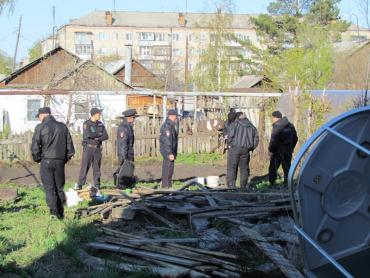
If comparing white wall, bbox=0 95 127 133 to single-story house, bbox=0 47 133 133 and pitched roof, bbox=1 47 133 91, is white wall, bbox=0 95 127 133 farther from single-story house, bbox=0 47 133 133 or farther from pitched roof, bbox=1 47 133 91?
pitched roof, bbox=1 47 133 91

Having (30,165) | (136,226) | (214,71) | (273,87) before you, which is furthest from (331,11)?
(136,226)

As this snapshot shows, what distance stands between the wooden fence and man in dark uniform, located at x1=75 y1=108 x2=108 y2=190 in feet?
23.8

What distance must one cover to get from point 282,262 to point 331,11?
53.8 m

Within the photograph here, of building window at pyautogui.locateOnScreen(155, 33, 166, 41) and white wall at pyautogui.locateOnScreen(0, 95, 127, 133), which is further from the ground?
building window at pyautogui.locateOnScreen(155, 33, 166, 41)

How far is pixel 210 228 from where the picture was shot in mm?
8805

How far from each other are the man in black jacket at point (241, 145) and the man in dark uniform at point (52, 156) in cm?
446

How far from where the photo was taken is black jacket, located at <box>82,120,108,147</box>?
46.8ft

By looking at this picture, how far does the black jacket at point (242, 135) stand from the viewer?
1357 centimetres

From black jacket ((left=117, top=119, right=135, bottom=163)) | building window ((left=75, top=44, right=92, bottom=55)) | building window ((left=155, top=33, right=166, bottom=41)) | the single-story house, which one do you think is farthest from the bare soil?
building window ((left=155, top=33, right=166, bottom=41))

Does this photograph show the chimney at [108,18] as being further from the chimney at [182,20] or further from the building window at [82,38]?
the chimney at [182,20]

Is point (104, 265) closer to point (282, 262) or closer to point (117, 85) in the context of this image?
point (282, 262)

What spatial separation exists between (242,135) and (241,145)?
22cm

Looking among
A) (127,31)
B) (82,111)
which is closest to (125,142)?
(82,111)

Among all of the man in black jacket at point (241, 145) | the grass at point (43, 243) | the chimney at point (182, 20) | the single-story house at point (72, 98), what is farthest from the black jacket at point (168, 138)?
the chimney at point (182, 20)
